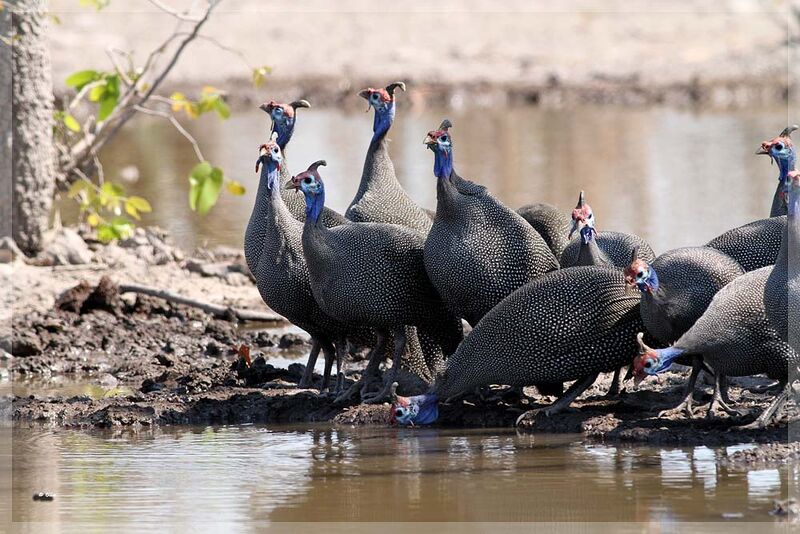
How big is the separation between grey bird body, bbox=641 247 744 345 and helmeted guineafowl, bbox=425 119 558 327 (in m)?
0.67

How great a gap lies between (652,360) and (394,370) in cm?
149

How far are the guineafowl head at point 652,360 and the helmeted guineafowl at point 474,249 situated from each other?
1008 millimetres

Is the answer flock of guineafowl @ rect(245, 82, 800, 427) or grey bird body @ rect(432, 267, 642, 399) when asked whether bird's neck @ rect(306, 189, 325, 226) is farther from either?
grey bird body @ rect(432, 267, 642, 399)

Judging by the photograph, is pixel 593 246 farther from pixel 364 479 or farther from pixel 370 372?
pixel 364 479

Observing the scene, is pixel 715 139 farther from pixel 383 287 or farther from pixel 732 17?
pixel 383 287

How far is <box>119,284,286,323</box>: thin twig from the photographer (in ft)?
31.1

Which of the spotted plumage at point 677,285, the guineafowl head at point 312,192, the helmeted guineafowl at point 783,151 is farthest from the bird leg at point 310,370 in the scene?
the helmeted guineafowl at point 783,151

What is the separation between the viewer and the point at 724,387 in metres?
6.88

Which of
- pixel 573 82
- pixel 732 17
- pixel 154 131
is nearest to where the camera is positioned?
pixel 154 131

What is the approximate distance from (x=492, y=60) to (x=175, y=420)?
54.0 ft

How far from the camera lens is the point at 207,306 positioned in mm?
9508

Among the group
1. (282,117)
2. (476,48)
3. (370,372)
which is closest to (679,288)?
(370,372)

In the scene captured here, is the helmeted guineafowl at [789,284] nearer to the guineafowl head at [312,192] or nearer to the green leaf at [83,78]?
the guineafowl head at [312,192]

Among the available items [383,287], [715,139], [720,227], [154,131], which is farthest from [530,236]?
[154,131]
